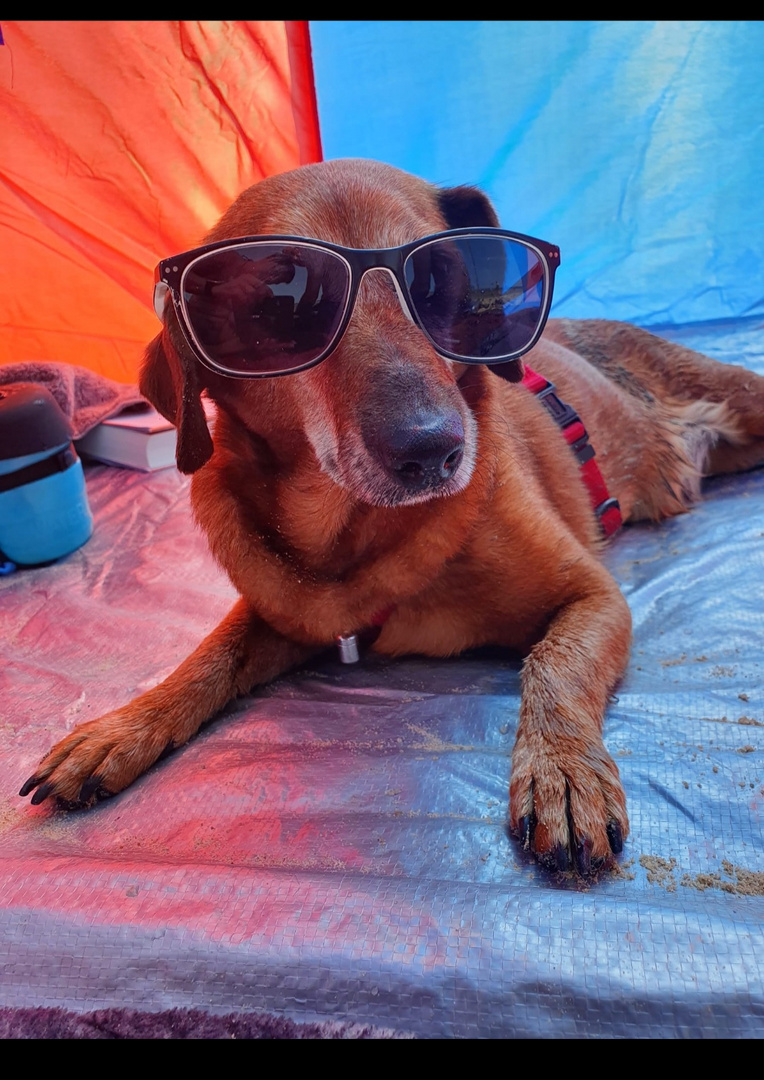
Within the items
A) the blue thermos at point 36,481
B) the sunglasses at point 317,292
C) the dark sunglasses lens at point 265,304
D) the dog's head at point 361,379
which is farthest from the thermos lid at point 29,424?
the dark sunglasses lens at point 265,304

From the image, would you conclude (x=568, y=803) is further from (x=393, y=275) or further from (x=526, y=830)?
(x=393, y=275)

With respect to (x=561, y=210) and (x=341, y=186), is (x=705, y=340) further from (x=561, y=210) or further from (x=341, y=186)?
(x=341, y=186)

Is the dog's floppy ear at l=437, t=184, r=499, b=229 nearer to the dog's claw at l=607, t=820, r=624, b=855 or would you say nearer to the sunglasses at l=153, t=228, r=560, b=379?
the sunglasses at l=153, t=228, r=560, b=379

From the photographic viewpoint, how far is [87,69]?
335cm

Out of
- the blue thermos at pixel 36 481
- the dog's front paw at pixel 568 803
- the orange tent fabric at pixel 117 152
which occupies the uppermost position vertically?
the orange tent fabric at pixel 117 152

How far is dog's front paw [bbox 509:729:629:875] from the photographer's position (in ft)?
3.73

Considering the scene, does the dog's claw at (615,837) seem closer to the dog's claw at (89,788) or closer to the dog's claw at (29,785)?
the dog's claw at (89,788)

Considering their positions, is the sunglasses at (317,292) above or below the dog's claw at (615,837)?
above

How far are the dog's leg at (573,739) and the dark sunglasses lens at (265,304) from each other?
824 millimetres

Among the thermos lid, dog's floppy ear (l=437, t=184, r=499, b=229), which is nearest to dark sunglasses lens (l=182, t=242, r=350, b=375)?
dog's floppy ear (l=437, t=184, r=499, b=229)

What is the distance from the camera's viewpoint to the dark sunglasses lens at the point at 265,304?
1435 mm

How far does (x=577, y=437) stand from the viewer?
98.1 inches

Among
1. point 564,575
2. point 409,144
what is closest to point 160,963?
point 564,575

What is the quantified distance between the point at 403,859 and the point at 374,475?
0.68 meters
